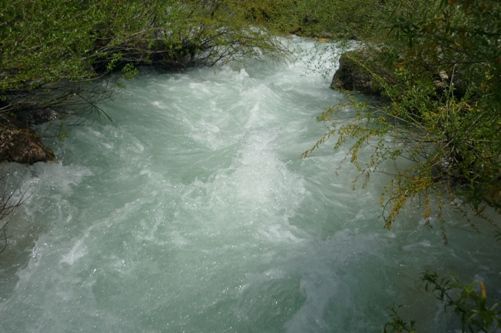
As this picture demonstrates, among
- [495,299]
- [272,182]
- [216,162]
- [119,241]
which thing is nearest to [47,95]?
[216,162]

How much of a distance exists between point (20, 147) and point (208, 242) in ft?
9.62

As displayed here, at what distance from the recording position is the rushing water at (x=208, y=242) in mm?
3787

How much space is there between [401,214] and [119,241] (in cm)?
338

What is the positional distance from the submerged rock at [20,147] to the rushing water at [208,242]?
0.15 meters

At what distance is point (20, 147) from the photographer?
5473mm

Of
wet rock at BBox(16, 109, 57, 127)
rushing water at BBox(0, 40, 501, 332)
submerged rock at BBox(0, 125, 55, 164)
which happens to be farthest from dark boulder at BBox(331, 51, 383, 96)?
submerged rock at BBox(0, 125, 55, 164)

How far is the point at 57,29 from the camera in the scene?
511 cm

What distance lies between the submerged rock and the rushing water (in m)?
0.15

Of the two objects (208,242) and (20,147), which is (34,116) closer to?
(20,147)

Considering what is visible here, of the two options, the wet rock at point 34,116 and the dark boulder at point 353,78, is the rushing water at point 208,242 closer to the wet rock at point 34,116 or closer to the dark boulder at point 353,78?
the wet rock at point 34,116

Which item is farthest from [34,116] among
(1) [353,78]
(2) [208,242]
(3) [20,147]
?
(1) [353,78]

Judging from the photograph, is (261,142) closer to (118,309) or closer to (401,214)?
(401,214)

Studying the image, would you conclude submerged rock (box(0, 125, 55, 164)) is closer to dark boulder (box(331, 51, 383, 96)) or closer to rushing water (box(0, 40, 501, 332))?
rushing water (box(0, 40, 501, 332))

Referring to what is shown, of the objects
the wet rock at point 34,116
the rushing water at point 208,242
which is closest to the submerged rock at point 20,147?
the rushing water at point 208,242
